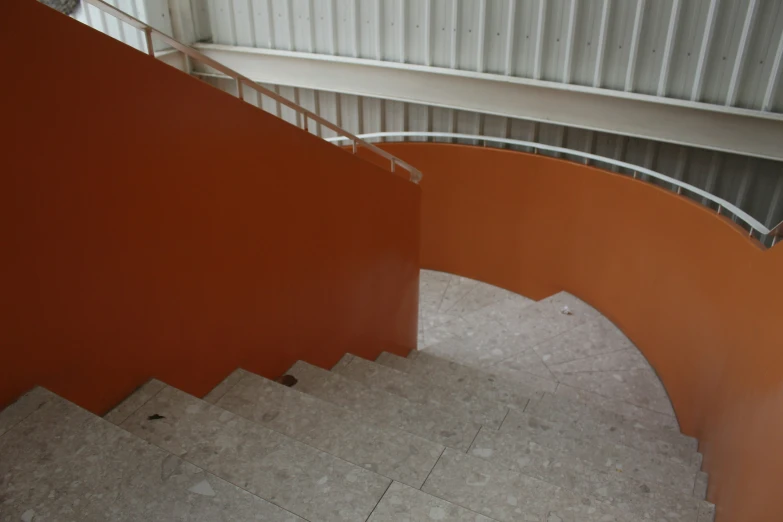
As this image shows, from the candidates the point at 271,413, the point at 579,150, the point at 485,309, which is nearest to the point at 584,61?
the point at 579,150

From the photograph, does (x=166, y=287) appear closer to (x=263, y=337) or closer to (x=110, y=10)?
(x=263, y=337)

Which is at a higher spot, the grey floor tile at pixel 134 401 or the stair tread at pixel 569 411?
the grey floor tile at pixel 134 401

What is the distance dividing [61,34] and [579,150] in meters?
5.03

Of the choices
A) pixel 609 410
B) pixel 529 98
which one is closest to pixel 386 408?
pixel 609 410

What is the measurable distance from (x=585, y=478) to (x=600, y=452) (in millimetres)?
A: 548

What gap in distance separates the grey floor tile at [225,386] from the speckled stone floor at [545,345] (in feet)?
9.79

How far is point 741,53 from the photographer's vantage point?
4.91 meters

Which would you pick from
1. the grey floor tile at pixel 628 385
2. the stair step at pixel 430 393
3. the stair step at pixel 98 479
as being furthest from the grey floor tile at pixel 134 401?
the grey floor tile at pixel 628 385

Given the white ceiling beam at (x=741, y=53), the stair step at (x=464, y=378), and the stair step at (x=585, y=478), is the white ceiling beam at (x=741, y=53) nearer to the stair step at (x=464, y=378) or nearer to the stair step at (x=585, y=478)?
the stair step at (x=464, y=378)

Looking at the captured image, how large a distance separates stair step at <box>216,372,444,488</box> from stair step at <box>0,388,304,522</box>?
2.10ft

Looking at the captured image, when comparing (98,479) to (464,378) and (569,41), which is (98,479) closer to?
(464,378)

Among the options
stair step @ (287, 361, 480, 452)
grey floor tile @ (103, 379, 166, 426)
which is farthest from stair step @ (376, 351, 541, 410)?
grey floor tile @ (103, 379, 166, 426)

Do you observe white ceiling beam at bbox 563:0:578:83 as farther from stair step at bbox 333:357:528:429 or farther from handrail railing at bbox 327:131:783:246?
stair step at bbox 333:357:528:429

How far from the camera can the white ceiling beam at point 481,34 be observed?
233 inches
